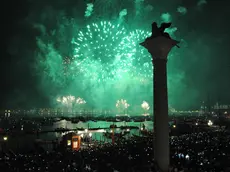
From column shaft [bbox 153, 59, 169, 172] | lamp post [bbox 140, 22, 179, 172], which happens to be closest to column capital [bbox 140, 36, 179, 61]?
lamp post [bbox 140, 22, 179, 172]

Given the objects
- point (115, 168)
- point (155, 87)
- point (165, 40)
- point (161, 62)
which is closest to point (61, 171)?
point (115, 168)

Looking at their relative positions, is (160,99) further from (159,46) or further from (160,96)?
(159,46)

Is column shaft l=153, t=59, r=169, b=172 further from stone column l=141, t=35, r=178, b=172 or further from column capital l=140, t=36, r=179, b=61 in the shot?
column capital l=140, t=36, r=179, b=61

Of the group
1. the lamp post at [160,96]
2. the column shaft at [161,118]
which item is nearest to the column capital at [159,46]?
the lamp post at [160,96]

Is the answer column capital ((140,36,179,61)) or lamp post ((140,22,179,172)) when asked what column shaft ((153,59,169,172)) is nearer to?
lamp post ((140,22,179,172))

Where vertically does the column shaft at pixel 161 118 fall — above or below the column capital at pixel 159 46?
below

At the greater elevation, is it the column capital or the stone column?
the column capital

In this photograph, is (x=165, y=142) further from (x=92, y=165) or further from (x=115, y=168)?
(x=92, y=165)

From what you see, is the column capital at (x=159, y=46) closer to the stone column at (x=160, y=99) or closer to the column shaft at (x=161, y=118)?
the stone column at (x=160, y=99)
